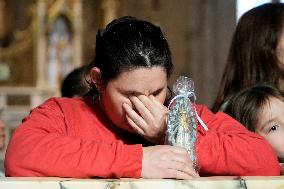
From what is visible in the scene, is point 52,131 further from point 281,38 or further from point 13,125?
point 13,125

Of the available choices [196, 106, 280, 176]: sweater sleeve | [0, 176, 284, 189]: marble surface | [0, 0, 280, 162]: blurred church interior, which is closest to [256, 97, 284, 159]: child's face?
[196, 106, 280, 176]: sweater sleeve

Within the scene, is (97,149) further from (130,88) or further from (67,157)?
(130,88)

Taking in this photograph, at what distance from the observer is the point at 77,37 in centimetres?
691

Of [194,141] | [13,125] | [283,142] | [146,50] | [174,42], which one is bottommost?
[13,125]

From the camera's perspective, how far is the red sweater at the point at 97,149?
136 cm

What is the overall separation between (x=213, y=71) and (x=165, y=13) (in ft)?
2.79

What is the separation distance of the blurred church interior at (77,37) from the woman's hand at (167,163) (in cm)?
533

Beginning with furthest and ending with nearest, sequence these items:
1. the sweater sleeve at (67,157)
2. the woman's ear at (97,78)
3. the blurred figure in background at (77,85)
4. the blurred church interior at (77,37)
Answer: the blurred church interior at (77,37) → the blurred figure in background at (77,85) → the woman's ear at (97,78) → the sweater sleeve at (67,157)

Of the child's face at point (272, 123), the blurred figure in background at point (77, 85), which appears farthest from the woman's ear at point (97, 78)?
the blurred figure in background at point (77, 85)

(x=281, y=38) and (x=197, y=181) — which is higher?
(x=281, y=38)

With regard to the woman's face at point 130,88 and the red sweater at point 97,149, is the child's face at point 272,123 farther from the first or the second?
the woman's face at point 130,88

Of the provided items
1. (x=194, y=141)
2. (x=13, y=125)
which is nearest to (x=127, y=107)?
(x=194, y=141)

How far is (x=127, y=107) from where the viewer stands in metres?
1.54

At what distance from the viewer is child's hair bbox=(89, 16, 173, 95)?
1.56 m
